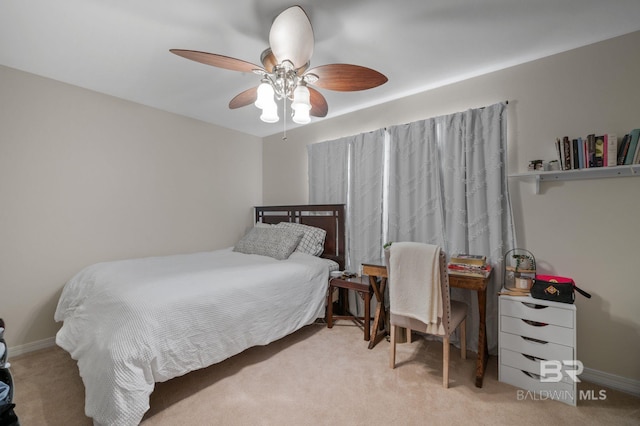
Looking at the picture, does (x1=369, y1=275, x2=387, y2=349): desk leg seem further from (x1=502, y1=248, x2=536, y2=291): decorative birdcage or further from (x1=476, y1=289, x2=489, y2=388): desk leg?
(x1=502, y1=248, x2=536, y2=291): decorative birdcage

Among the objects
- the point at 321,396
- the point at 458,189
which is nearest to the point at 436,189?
the point at 458,189

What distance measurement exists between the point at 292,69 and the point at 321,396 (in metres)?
2.12

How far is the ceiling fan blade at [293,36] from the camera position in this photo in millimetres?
1469

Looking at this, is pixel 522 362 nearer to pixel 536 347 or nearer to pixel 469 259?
pixel 536 347

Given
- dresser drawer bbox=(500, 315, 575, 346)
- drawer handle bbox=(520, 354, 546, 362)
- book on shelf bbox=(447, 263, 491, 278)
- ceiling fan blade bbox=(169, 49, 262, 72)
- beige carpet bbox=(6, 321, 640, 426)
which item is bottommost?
beige carpet bbox=(6, 321, 640, 426)

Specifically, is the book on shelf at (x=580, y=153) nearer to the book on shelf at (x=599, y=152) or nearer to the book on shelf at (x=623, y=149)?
the book on shelf at (x=599, y=152)

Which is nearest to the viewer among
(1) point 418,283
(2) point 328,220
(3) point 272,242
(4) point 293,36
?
(4) point 293,36

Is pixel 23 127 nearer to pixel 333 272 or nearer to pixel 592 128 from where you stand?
pixel 333 272

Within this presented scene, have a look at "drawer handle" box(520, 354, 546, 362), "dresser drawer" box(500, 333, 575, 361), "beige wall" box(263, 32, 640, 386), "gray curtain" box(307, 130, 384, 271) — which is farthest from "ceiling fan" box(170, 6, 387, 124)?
"drawer handle" box(520, 354, 546, 362)

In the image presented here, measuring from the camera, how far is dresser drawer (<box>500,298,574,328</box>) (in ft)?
5.87

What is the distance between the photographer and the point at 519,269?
2.16 metres

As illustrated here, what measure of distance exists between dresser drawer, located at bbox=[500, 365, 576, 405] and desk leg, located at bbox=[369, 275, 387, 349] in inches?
38.7

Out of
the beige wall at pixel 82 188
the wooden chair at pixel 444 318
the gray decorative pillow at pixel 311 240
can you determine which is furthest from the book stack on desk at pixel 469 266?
the beige wall at pixel 82 188

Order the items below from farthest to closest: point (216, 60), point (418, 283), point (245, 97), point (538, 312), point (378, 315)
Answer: point (378, 315) < point (245, 97) < point (418, 283) < point (538, 312) < point (216, 60)
